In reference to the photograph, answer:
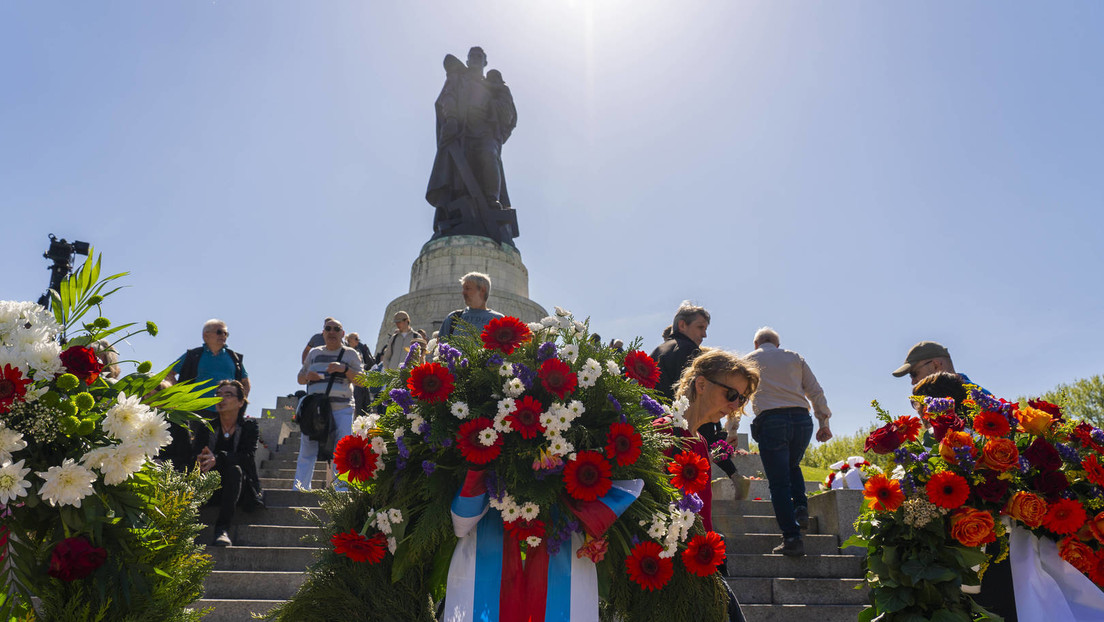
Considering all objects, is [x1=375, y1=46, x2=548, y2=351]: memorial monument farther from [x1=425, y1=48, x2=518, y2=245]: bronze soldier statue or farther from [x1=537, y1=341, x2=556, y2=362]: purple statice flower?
[x1=537, y1=341, x2=556, y2=362]: purple statice flower

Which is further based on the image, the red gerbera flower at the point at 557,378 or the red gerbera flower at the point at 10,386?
the red gerbera flower at the point at 557,378

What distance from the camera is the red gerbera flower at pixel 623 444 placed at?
2.55 m

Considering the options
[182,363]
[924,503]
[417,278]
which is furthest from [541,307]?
[924,503]

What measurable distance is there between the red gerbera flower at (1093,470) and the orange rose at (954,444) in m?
0.47

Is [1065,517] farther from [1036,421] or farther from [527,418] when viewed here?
[527,418]

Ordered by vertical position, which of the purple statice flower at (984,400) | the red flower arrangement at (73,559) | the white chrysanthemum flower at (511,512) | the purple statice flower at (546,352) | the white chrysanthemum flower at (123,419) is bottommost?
the red flower arrangement at (73,559)

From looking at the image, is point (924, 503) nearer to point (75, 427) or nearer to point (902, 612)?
point (902, 612)

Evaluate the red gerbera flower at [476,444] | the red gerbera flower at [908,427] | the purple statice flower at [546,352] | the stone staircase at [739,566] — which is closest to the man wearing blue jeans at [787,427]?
the stone staircase at [739,566]

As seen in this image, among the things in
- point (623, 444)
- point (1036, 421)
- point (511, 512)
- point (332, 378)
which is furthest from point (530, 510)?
point (332, 378)

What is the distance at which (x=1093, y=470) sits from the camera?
11.0ft

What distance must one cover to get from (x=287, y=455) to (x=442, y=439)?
26.2ft

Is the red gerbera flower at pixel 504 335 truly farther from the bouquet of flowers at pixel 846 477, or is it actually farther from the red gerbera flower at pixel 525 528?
the bouquet of flowers at pixel 846 477

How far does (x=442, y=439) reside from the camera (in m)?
2.60

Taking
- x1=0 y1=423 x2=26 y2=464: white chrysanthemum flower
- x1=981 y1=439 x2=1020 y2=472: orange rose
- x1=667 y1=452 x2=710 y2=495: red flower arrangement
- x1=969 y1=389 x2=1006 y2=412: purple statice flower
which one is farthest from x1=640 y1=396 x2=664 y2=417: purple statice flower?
x1=0 y1=423 x2=26 y2=464: white chrysanthemum flower
